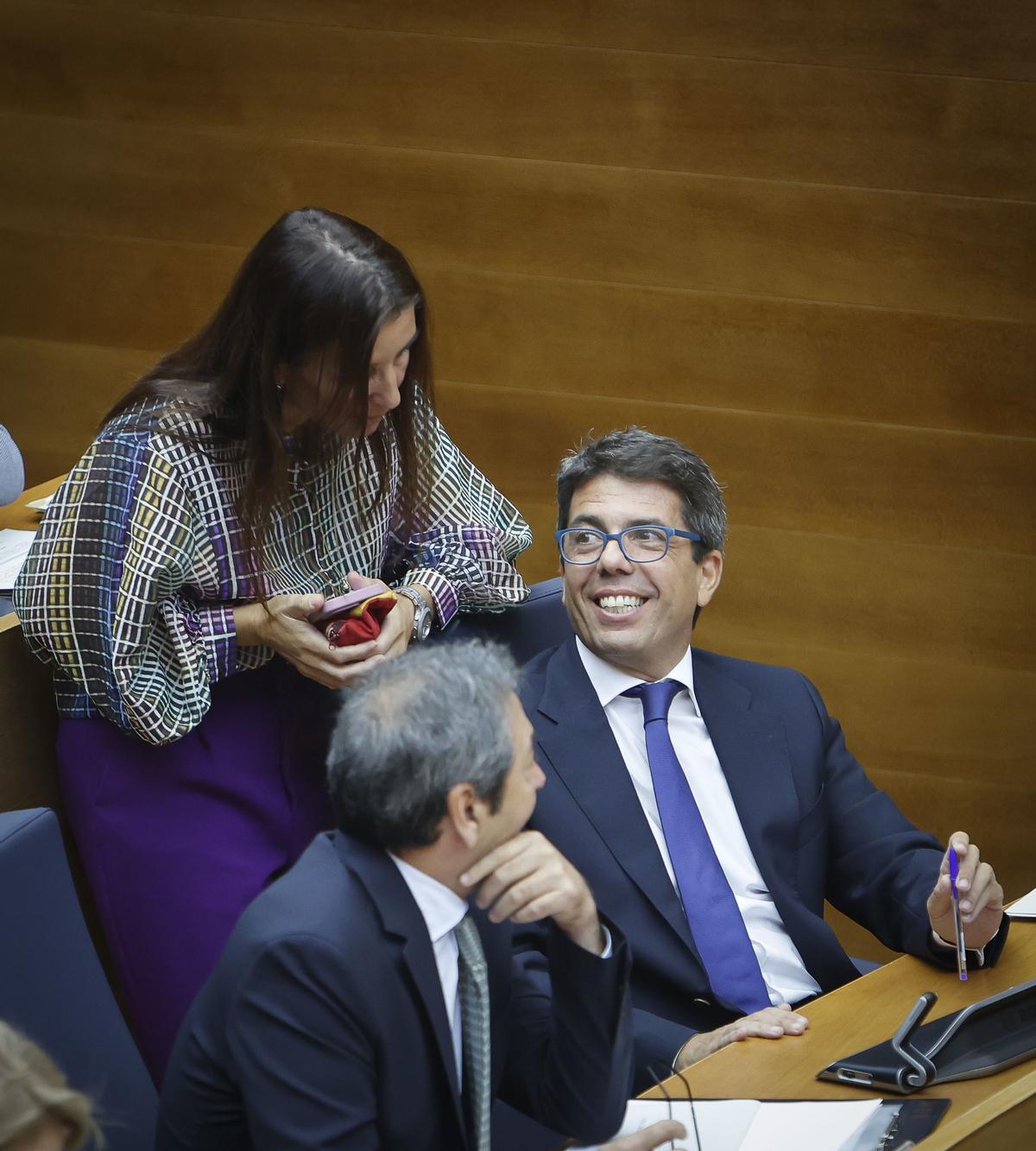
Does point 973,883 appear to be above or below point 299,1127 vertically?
above

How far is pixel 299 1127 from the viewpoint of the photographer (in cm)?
140

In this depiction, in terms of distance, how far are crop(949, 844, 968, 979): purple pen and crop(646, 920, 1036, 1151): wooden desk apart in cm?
2

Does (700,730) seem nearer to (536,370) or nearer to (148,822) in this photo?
(148,822)

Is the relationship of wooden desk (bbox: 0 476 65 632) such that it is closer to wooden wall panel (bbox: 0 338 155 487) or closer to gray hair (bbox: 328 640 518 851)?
wooden wall panel (bbox: 0 338 155 487)

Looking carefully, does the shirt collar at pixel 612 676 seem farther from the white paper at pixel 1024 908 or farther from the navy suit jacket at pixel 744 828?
the white paper at pixel 1024 908

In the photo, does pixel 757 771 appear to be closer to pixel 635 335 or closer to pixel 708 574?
pixel 708 574

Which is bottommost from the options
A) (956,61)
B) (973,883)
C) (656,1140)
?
(656,1140)

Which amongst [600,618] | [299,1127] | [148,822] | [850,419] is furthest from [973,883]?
[850,419]

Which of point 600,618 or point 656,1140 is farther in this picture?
point 600,618

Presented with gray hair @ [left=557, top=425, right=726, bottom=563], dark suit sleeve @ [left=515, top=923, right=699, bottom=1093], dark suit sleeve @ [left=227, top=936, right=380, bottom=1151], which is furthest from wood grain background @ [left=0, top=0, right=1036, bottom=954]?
dark suit sleeve @ [left=227, top=936, right=380, bottom=1151]

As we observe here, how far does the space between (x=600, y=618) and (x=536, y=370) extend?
141 cm

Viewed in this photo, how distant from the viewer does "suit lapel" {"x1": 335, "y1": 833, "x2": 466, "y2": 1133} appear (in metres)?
1.45

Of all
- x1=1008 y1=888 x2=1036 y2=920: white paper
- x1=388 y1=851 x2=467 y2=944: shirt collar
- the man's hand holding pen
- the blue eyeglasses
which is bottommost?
x1=1008 y1=888 x2=1036 y2=920: white paper

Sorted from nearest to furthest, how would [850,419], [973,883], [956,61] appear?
[973,883] → [956,61] → [850,419]
